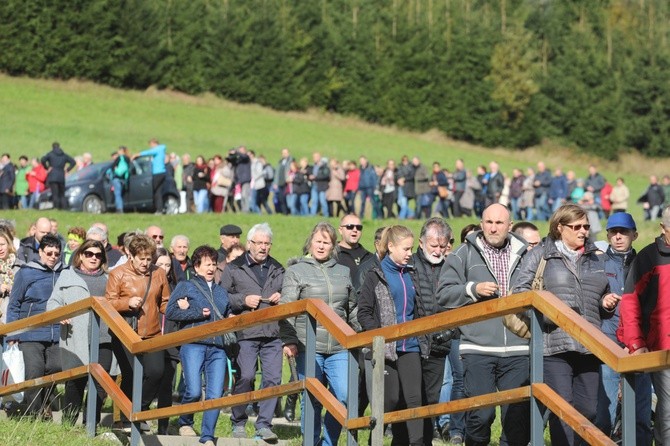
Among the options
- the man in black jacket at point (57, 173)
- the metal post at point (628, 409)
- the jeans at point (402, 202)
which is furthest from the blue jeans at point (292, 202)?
the metal post at point (628, 409)

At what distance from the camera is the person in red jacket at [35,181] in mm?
33719

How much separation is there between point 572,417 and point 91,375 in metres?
4.15

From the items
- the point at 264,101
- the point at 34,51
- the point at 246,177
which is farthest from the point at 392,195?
the point at 264,101

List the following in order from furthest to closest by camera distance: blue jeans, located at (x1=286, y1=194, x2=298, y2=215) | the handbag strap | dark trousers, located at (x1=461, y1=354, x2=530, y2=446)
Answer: blue jeans, located at (x1=286, y1=194, x2=298, y2=215)
the handbag strap
dark trousers, located at (x1=461, y1=354, x2=530, y2=446)

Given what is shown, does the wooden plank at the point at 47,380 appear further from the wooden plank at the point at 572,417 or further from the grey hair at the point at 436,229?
the wooden plank at the point at 572,417

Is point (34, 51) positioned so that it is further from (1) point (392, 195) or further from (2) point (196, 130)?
(1) point (392, 195)

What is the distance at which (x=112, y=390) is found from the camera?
357 inches

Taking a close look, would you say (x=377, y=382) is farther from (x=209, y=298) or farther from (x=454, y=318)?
(x=209, y=298)

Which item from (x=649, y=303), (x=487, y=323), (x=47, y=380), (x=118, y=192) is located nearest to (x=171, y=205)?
(x=118, y=192)

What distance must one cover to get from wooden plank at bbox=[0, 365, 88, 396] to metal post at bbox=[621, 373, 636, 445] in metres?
4.60

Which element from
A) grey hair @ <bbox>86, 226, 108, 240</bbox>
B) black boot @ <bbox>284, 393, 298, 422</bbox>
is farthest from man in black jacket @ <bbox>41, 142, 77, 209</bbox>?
black boot @ <bbox>284, 393, 298, 422</bbox>

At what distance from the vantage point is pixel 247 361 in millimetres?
10820

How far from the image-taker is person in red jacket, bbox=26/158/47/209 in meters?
33.7

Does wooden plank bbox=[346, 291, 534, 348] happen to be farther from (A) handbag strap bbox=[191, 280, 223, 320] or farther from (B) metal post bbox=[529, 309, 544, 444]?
(A) handbag strap bbox=[191, 280, 223, 320]
